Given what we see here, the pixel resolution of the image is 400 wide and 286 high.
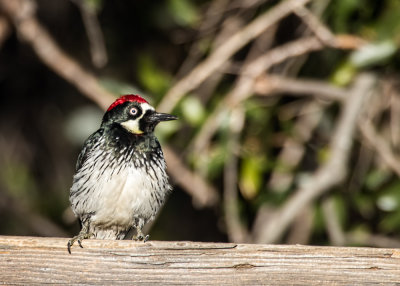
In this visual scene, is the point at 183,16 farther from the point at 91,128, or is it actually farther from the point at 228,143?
the point at 91,128

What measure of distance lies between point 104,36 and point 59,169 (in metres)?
1.16

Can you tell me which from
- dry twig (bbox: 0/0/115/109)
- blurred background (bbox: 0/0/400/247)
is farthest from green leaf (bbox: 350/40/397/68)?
dry twig (bbox: 0/0/115/109)

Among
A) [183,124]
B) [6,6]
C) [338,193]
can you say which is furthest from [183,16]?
[338,193]

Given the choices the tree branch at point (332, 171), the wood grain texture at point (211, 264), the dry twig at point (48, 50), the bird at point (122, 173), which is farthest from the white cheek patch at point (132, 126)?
the wood grain texture at point (211, 264)

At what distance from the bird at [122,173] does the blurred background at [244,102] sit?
1.54 feet

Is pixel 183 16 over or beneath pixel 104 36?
beneath

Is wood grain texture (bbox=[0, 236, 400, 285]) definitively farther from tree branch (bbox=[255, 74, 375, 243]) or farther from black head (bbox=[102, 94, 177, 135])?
tree branch (bbox=[255, 74, 375, 243])

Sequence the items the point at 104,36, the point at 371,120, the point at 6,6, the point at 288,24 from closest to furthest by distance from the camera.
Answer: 1. the point at 6,6
2. the point at 371,120
3. the point at 288,24
4. the point at 104,36

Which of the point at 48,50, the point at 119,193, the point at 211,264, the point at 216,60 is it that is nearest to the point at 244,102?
the point at 216,60

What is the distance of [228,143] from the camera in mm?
3861

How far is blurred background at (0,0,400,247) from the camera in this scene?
12.9 feet

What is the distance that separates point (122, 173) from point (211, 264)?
3.66 feet

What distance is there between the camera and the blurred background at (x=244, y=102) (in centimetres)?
392

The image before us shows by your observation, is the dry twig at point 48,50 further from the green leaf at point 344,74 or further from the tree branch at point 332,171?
the green leaf at point 344,74
